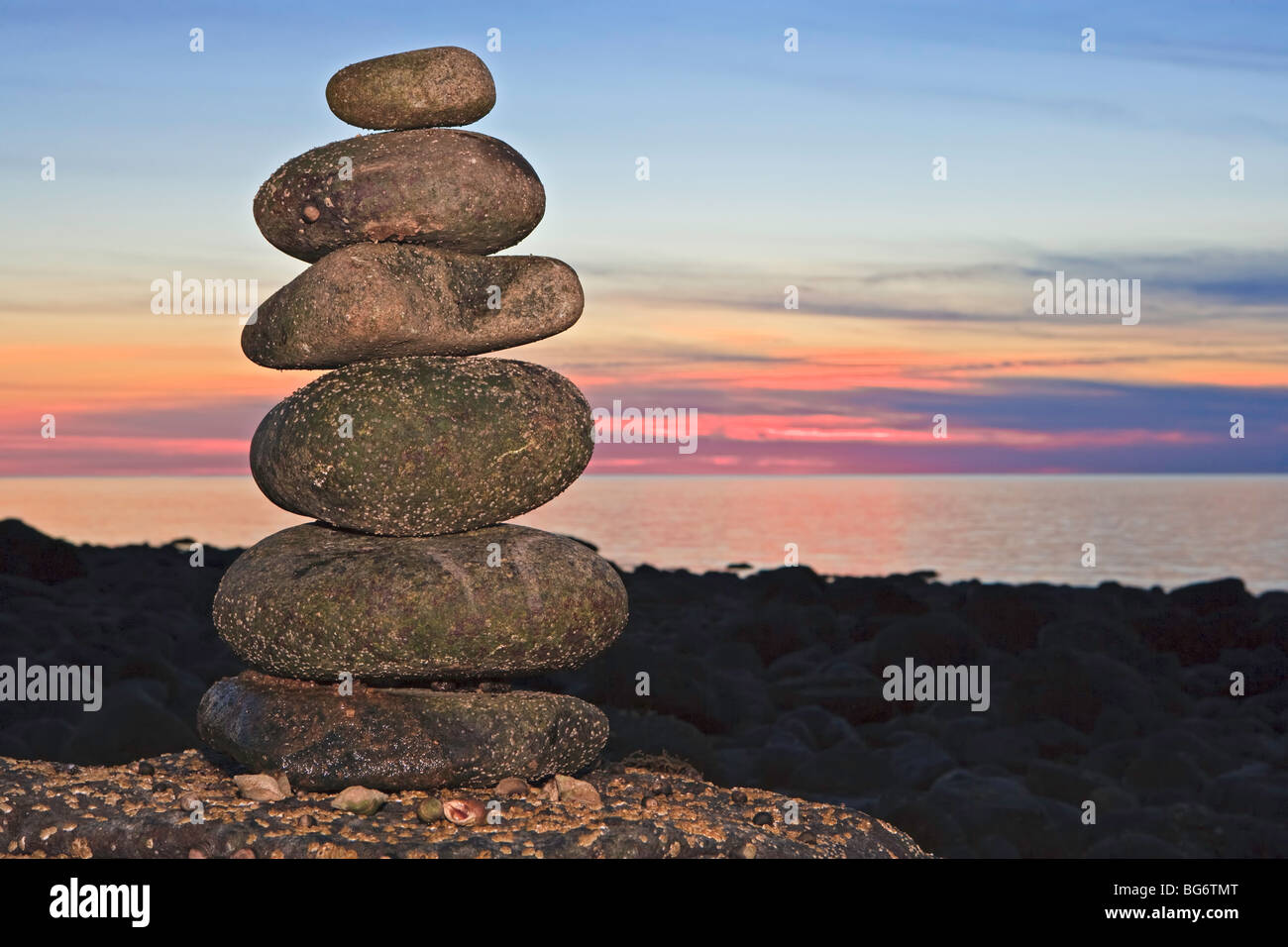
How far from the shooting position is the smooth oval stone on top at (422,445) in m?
10.8

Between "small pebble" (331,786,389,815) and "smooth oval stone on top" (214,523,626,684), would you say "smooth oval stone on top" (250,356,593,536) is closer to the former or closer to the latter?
"smooth oval stone on top" (214,523,626,684)

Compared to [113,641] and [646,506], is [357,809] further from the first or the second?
[646,506]

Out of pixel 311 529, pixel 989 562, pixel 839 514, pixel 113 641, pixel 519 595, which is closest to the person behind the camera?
pixel 519 595

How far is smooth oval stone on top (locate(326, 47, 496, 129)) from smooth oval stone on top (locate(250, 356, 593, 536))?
220 cm

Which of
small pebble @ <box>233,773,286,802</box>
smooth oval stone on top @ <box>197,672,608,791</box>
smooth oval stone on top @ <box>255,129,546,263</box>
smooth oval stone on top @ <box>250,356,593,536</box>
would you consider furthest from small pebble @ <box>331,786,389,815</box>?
smooth oval stone on top @ <box>255,129,546,263</box>

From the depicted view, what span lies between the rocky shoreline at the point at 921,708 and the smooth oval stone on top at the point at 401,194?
6.49 m

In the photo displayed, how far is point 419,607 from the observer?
10664 mm

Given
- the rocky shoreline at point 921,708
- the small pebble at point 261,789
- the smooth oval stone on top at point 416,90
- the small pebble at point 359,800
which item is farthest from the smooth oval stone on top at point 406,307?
the rocky shoreline at point 921,708

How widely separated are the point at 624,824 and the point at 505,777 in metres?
1.41

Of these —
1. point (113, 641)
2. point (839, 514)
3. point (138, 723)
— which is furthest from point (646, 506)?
point (138, 723)

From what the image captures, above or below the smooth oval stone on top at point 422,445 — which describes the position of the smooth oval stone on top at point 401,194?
above

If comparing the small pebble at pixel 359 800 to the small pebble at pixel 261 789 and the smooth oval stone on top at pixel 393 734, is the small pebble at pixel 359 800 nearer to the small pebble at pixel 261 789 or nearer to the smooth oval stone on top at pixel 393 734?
the smooth oval stone on top at pixel 393 734

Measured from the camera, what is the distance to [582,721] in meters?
11.5

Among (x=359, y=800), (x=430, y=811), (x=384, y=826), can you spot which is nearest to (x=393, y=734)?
(x=359, y=800)
